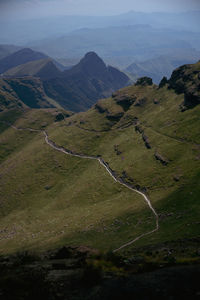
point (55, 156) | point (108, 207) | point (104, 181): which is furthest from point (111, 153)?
point (108, 207)

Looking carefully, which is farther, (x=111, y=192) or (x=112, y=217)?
(x=111, y=192)

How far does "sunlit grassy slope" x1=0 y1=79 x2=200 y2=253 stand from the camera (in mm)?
91125

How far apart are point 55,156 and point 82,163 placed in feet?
98.3

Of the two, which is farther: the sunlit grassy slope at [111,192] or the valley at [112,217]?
the sunlit grassy slope at [111,192]

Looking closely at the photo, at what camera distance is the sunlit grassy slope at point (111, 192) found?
91.1 metres

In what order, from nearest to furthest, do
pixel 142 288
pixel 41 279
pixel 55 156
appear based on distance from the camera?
pixel 142 288 < pixel 41 279 < pixel 55 156

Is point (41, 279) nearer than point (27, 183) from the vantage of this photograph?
Yes

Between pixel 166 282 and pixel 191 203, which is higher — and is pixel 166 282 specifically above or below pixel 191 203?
above

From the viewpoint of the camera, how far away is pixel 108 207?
118875 millimetres

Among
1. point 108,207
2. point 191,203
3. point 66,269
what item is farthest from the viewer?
point 108,207

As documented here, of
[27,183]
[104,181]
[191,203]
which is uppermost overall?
[191,203]

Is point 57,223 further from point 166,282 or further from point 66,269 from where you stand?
point 166,282

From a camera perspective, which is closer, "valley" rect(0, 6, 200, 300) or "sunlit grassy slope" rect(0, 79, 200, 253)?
"valley" rect(0, 6, 200, 300)

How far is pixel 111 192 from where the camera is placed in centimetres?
13662
